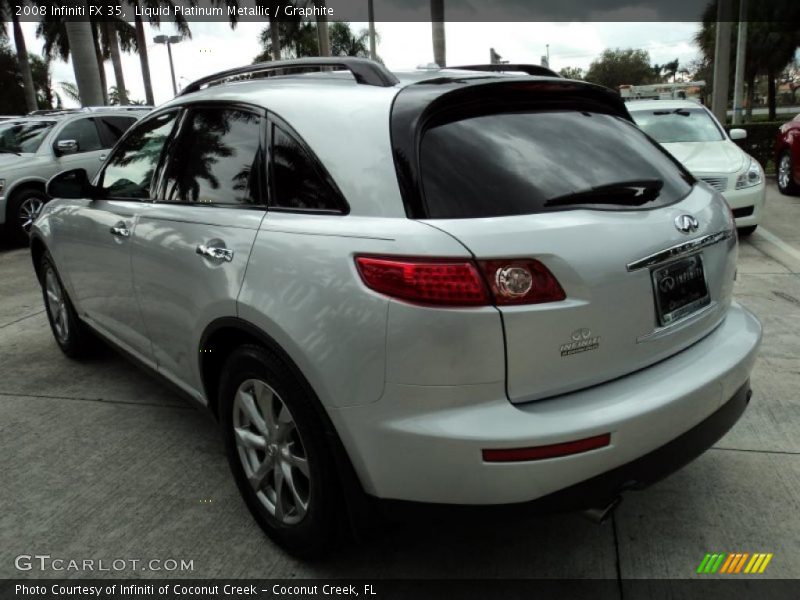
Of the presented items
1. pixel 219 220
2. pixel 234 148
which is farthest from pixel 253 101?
pixel 219 220

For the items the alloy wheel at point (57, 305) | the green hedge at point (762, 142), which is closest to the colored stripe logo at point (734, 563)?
the alloy wheel at point (57, 305)

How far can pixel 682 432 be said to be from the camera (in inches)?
85.7

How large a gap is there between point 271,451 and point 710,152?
24.4 feet

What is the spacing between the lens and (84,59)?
50.3 ft

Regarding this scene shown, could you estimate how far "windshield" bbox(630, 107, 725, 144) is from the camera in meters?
8.89

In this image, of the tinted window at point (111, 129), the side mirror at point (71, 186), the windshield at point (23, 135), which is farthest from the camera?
the tinted window at point (111, 129)

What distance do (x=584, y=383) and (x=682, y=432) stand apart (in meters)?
0.41

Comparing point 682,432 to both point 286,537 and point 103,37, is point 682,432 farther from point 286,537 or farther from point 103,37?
point 103,37

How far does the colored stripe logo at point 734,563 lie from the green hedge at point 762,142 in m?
13.9

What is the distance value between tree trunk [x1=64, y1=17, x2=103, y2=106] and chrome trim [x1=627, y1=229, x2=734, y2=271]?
15.9 meters

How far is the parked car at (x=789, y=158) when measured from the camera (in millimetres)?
10438

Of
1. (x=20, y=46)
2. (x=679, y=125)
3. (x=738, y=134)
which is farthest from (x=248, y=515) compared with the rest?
(x=20, y=46)

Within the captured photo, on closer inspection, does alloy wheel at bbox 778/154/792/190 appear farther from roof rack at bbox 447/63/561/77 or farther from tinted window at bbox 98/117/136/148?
tinted window at bbox 98/117/136/148

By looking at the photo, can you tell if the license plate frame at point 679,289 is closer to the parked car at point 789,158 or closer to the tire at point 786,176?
the parked car at point 789,158
